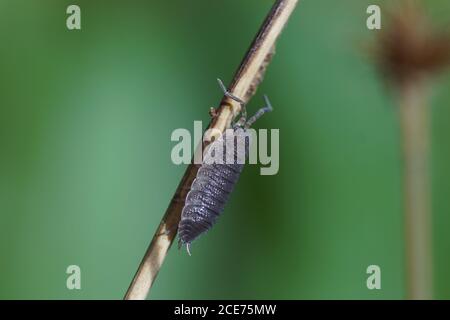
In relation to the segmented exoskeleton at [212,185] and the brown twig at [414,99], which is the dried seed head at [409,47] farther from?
the segmented exoskeleton at [212,185]

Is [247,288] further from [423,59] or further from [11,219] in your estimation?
[423,59]

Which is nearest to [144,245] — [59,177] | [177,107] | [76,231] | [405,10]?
[76,231]

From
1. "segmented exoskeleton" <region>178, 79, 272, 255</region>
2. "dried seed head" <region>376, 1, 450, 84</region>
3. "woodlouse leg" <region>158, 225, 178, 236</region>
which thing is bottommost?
"woodlouse leg" <region>158, 225, 178, 236</region>

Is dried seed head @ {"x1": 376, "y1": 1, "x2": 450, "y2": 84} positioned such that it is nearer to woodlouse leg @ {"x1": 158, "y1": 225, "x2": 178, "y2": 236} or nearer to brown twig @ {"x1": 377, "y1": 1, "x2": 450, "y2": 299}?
brown twig @ {"x1": 377, "y1": 1, "x2": 450, "y2": 299}

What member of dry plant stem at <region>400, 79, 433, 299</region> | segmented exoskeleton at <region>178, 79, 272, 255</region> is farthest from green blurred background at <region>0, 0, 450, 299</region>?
dry plant stem at <region>400, 79, 433, 299</region>

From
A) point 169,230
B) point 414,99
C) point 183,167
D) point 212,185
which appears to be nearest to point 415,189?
point 414,99
